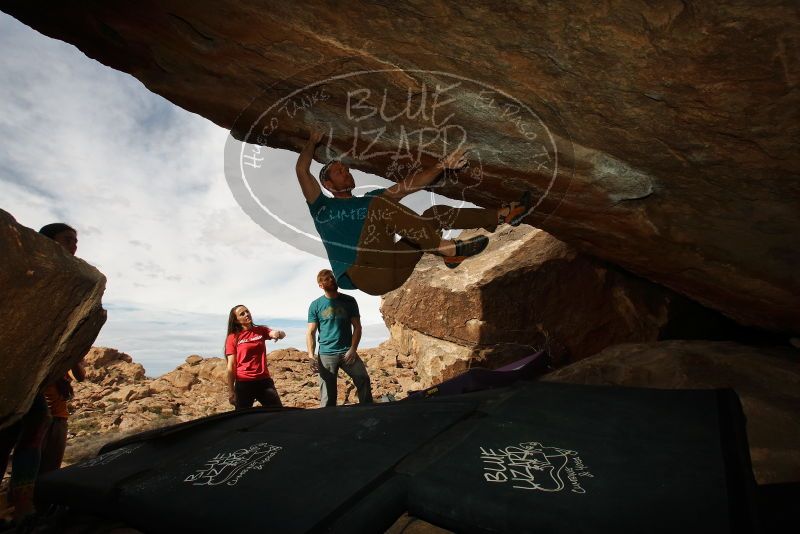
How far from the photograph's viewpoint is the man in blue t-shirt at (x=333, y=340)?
537 cm

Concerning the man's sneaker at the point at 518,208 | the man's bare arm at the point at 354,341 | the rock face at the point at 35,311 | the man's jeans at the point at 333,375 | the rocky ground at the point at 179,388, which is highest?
the man's sneaker at the point at 518,208

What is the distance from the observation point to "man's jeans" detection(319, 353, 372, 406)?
536 cm

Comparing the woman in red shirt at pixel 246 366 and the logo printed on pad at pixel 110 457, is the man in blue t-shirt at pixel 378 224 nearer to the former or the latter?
the logo printed on pad at pixel 110 457

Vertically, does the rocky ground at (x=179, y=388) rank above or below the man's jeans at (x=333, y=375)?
below

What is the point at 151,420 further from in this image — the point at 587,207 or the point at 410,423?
the point at 587,207

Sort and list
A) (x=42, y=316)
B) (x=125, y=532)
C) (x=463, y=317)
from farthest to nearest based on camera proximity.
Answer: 1. (x=463, y=317)
2. (x=42, y=316)
3. (x=125, y=532)

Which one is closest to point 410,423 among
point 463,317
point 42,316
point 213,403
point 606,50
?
point 42,316

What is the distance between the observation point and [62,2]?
290 centimetres

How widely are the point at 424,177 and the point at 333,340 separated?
2.79 m

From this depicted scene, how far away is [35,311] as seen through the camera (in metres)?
1.86

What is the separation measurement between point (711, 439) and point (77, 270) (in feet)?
9.93

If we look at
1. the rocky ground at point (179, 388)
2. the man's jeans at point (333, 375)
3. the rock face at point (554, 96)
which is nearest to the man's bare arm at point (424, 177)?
the rock face at point (554, 96)

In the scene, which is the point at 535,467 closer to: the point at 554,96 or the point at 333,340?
the point at 554,96

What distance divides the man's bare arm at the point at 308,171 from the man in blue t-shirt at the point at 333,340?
1967mm
